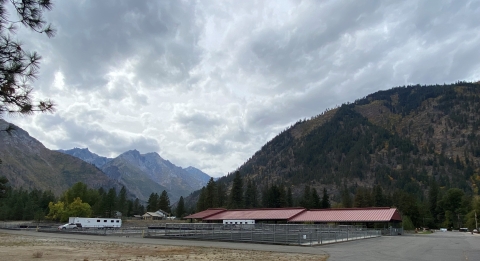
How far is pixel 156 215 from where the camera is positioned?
115 meters

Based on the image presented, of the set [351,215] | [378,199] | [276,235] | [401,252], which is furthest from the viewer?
[378,199]

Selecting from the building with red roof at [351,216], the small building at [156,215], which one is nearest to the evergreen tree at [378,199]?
the building with red roof at [351,216]

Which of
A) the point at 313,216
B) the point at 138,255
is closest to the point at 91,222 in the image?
the point at 313,216

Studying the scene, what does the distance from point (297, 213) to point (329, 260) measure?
47.1 meters

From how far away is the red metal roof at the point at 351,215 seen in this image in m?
54.6

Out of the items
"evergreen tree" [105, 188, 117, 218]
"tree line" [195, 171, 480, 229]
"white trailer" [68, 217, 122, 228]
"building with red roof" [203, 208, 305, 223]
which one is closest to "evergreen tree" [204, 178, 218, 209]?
"tree line" [195, 171, 480, 229]

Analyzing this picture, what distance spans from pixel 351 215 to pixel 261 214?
17.2 m

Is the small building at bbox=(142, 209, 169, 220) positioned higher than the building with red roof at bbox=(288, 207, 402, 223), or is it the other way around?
the building with red roof at bbox=(288, 207, 402, 223)

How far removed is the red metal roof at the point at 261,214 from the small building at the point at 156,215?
47.7 meters

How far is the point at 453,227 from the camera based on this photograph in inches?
4358

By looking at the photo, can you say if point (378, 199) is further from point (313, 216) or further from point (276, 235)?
point (276, 235)

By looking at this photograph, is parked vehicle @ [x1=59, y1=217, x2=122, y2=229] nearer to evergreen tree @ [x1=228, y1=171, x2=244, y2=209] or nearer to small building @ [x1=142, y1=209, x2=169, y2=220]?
evergreen tree @ [x1=228, y1=171, x2=244, y2=209]

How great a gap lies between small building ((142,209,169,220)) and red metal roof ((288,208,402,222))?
214 ft

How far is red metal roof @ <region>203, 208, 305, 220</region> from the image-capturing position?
205 ft
